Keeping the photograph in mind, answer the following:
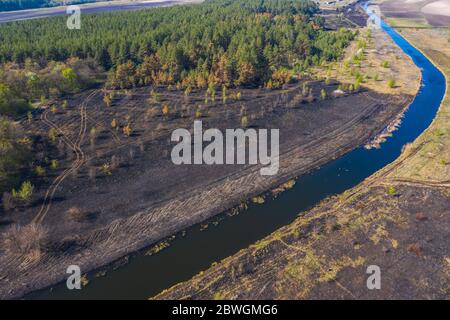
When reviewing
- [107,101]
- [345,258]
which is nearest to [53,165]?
[107,101]

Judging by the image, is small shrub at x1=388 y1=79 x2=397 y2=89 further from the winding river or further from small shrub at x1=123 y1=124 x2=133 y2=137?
small shrub at x1=123 y1=124 x2=133 y2=137

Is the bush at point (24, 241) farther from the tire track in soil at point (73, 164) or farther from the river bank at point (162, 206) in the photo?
the tire track in soil at point (73, 164)

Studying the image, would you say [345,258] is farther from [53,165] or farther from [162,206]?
[53,165]

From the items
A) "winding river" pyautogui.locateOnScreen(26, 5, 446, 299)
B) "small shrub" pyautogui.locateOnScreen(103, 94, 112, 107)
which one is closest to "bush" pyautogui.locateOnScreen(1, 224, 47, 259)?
"winding river" pyautogui.locateOnScreen(26, 5, 446, 299)

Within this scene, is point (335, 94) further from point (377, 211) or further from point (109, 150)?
point (109, 150)

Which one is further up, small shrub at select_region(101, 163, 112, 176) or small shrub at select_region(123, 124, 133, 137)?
small shrub at select_region(123, 124, 133, 137)

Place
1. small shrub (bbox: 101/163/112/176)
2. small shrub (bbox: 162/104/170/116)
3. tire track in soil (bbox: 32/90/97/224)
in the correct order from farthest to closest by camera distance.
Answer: small shrub (bbox: 162/104/170/116)
small shrub (bbox: 101/163/112/176)
tire track in soil (bbox: 32/90/97/224)
